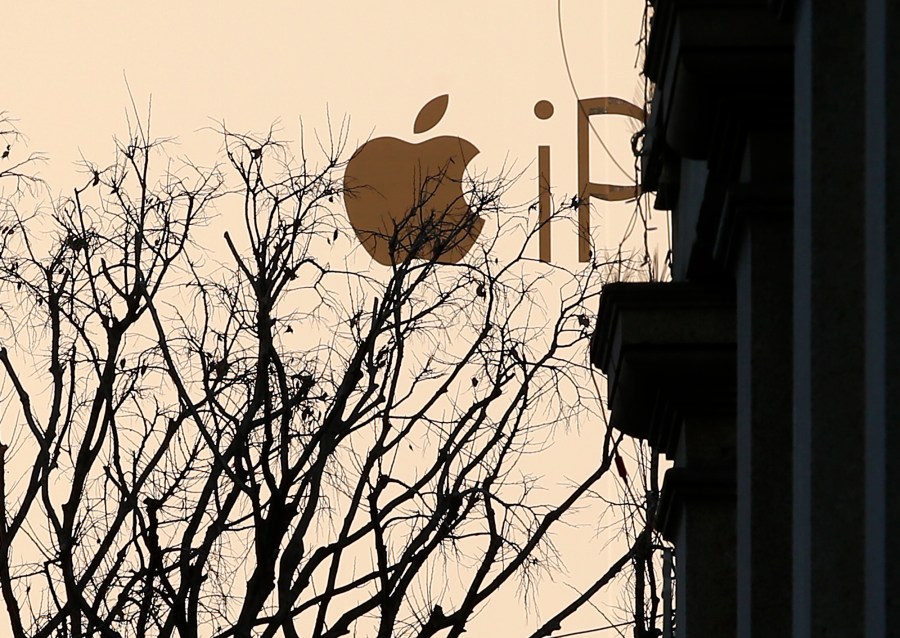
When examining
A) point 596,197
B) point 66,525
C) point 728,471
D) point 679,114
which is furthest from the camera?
point 596,197

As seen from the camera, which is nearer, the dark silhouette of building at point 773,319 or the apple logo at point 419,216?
the dark silhouette of building at point 773,319

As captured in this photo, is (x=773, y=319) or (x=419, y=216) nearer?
(x=773, y=319)

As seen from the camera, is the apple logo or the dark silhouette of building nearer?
the dark silhouette of building

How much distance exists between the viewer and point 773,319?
6906 mm

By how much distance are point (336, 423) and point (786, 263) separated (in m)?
6.89

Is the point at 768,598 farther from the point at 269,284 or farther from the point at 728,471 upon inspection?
the point at 269,284

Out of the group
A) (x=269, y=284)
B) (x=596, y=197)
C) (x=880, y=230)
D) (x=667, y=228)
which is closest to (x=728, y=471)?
(x=667, y=228)

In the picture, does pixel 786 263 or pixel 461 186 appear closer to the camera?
pixel 786 263

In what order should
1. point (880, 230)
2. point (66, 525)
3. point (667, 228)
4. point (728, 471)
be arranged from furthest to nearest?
point (66, 525), point (667, 228), point (728, 471), point (880, 230)

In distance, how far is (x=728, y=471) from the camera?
29.9 ft

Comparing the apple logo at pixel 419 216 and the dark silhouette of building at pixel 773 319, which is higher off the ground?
the apple logo at pixel 419 216

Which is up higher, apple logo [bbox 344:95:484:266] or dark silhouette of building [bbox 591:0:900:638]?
apple logo [bbox 344:95:484:266]

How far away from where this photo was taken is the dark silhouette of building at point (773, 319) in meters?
4.65

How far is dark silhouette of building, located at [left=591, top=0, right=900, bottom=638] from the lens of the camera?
4652mm
